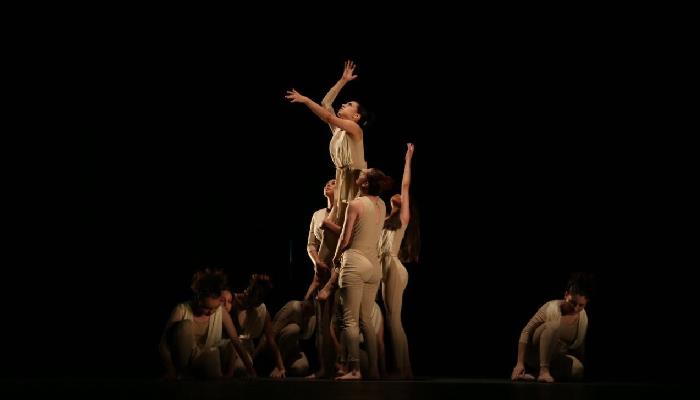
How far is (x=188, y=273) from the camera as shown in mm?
10469

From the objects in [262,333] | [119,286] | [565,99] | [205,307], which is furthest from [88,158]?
[565,99]

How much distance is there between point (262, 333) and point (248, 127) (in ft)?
8.60

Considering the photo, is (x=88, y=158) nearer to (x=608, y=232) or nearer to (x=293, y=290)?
(x=293, y=290)

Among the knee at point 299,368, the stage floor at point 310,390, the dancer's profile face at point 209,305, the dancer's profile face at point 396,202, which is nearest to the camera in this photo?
the stage floor at point 310,390

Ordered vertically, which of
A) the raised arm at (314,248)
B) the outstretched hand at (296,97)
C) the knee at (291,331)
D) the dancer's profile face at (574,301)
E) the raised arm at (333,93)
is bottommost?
the knee at (291,331)

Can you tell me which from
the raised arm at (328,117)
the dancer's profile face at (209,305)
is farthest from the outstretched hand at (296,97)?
Result: the dancer's profile face at (209,305)

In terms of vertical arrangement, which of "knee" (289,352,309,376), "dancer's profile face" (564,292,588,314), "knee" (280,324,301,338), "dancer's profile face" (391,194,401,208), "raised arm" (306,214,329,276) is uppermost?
"dancer's profile face" (391,194,401,208)

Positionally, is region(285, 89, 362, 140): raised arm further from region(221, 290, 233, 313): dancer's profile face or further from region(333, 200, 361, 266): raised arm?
region(221, 290, 233, 313): dancer's profile face

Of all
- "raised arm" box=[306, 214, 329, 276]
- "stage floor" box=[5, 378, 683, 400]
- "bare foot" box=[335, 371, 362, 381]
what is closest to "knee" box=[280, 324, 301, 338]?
"raised arm" box=[306, 214, 329, 276]

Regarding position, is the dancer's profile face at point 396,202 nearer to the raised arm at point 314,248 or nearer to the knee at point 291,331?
the raised arm at point 314,248

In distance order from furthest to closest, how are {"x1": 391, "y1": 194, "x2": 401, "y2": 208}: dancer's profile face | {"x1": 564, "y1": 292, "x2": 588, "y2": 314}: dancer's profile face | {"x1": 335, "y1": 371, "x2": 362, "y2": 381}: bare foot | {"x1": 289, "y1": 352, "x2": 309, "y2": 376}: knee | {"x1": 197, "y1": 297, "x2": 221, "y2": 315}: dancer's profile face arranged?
{"x1": 289, "y1": 352, "x2": 309, "y2": 376}: knee → {"x1": 391, "y1": 194, "x2": 401, "y2": 208}: dancer's profile face → {"x1": 564, "y1": 292, "x2": 588, "y2": 314}: dancer's profile face → {"x1": 197, "y1": 297, "x2": 221, "y2": 315}: dancer's profile face → {"x1": 335, "y1": 371, "x2": 362, "y2": 381}: bare foot

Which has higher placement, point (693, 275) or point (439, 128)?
point (439, 128)

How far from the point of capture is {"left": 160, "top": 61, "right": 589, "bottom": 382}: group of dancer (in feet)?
22.9

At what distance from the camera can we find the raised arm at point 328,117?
7.38 metres
